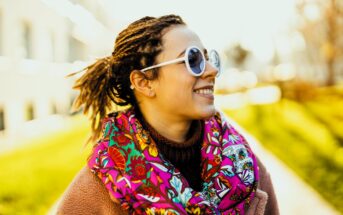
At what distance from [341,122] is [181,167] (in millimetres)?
11917

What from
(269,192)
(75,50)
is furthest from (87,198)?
(75,50)

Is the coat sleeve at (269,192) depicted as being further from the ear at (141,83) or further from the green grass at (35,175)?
the green grass at (35,175)

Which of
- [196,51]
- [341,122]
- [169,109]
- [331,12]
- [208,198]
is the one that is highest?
[331,12]

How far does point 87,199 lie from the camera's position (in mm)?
2273

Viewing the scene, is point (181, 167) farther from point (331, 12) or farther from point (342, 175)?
point (331, 12)

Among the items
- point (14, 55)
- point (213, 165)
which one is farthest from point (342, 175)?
point (14, 55)

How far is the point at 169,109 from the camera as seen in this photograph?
249 centimetres

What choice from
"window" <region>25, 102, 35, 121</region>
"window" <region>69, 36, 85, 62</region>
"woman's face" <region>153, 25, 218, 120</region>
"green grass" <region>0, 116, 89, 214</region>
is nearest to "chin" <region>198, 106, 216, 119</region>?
"woman's face" <region>153, 25, 218, 120</region>

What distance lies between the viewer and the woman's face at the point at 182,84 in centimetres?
239

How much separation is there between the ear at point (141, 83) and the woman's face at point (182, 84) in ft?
0.14

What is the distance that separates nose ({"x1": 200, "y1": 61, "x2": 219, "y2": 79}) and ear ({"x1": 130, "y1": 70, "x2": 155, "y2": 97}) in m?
0.30

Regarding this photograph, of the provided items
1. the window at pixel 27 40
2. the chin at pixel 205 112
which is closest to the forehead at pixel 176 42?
the chin at pixel 205 112

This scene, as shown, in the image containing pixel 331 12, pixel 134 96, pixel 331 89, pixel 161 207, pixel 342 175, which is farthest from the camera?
pixel 331 89

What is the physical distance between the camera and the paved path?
18.9 feet
